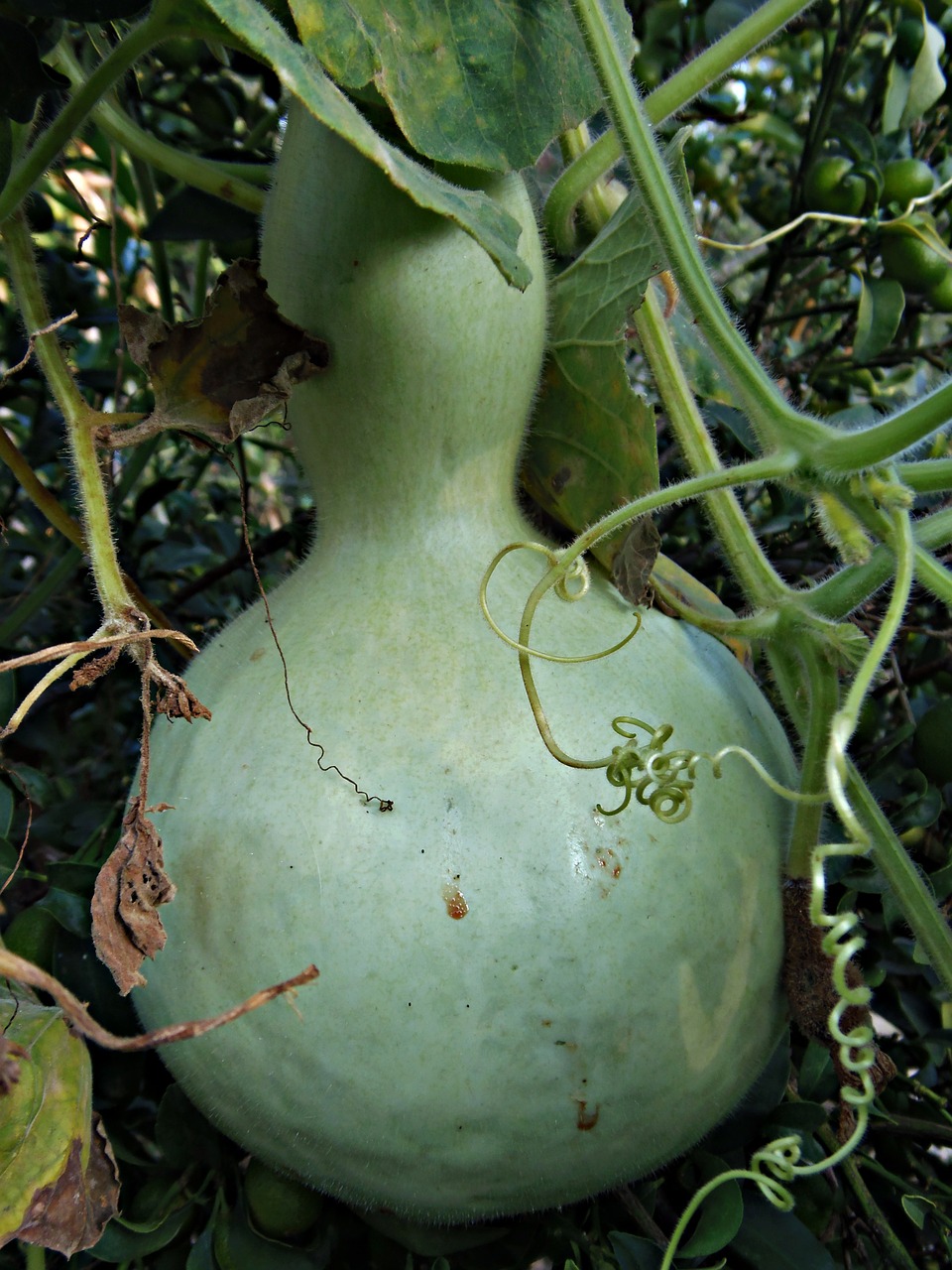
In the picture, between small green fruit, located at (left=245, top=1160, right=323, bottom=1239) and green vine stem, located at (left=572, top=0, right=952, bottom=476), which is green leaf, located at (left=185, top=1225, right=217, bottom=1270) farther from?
green vine stem, located at (left=572, top=0, right=952, bottom=476)

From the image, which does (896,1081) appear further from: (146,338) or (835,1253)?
(146,338)

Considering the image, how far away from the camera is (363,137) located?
0.50 metres

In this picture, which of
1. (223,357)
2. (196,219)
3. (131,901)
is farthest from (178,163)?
(131,901)

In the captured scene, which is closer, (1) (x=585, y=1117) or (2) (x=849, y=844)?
(2) (x=849, y=844)

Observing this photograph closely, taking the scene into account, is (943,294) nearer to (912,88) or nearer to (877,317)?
(877,317)

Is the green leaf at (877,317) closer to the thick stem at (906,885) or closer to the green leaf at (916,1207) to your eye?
the thick stem at (906,885)

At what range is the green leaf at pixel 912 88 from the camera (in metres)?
0.98

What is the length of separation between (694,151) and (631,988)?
35.6 inches

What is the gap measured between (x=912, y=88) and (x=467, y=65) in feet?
1.87

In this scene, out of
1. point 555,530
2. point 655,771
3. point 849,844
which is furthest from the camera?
point 555,530

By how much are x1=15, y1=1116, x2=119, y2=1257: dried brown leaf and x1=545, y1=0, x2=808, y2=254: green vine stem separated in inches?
24.0

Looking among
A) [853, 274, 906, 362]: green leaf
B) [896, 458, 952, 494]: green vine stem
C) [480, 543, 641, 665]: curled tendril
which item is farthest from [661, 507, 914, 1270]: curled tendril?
[853, 274, 906, 362]: green leaf

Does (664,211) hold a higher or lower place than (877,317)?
higher

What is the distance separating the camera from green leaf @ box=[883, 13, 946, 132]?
0.98 metres
